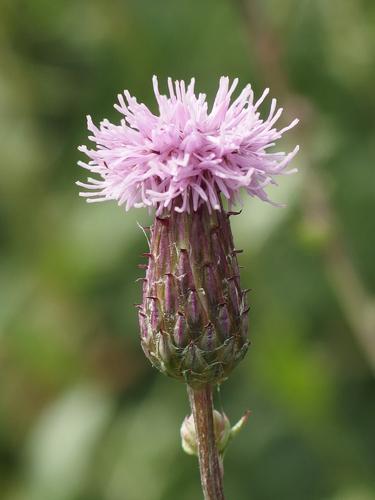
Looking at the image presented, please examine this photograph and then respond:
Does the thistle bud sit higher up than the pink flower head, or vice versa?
the pink flower head

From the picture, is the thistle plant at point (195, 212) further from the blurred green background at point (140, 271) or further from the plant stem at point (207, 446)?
the blurred green background at point (140, 271)

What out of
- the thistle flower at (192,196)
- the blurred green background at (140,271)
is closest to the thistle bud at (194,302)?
the thistle flower at (192,196)

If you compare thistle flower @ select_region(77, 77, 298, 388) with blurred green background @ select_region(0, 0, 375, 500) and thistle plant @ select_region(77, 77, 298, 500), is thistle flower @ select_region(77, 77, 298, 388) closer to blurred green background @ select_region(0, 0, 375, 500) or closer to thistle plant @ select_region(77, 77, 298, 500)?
thistle plant @ select_region(77, 77, 298, 500)

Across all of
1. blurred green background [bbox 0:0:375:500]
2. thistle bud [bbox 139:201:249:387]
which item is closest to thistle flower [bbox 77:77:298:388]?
thistle bud [bbox 139:201:249:387]

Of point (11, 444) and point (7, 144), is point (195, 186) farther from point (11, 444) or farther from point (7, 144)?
point (7, 144)

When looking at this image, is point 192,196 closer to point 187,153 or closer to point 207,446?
point 187,153

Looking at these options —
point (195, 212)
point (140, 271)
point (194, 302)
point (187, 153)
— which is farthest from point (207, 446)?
point (140, 271)

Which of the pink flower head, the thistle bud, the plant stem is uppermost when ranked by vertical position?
the pink flower head
